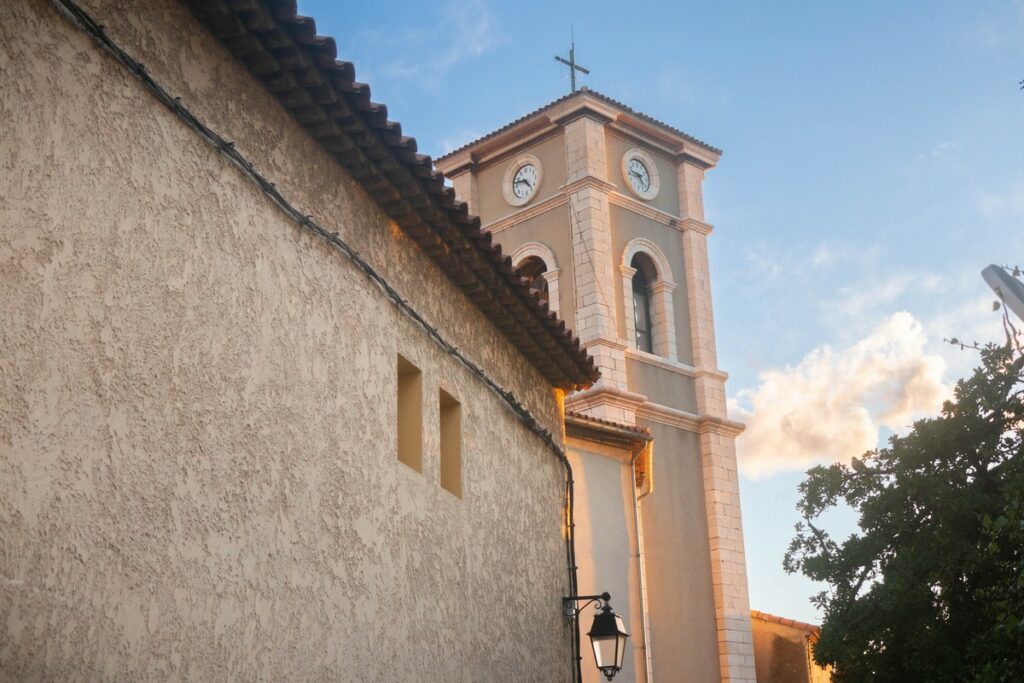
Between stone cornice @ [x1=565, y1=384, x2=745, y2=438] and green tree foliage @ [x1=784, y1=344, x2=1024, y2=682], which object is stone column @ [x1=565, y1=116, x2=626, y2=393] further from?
green tree foliage @ [x1=784, y1=344, x2=1024, y2=682]

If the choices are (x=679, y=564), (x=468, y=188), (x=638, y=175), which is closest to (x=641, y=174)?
(x=638, y=175)

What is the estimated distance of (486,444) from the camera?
32.6 ft

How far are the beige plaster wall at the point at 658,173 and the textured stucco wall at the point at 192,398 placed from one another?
1772cm

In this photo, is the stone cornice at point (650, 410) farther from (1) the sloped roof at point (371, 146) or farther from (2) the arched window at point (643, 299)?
(1) the sloped roof at point (371, 146)

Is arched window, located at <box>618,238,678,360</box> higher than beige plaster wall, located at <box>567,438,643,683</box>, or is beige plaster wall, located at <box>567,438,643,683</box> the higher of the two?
arched window, located at <box>618,238,678,360</box>

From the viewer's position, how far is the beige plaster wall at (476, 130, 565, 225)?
85.6 ft

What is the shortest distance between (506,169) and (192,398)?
21.7 m

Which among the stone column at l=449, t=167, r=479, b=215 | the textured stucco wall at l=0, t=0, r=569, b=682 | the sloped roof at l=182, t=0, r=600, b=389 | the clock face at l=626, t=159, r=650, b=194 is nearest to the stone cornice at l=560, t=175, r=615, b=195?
the clock face at l=626, t=159, r=650, b=194

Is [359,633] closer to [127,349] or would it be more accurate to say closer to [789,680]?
[127,349]

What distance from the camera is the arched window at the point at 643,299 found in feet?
83.9

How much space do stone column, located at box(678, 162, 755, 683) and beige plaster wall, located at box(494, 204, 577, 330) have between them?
9.31 feet

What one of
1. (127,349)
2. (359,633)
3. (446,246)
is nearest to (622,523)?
(446,246)

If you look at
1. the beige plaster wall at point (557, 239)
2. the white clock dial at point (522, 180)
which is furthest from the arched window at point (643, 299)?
the white clock dial at point (522, 180)

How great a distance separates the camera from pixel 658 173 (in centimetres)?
2702
